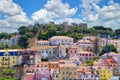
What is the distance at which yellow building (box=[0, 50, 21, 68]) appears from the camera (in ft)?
138

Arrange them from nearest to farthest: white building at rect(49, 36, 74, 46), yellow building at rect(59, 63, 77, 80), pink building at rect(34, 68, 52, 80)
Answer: pink building at rect(34, 68, 52, 80), yellow building at rect(59, 63, 77, 80), white building at rect(49, 36, 74, 46)

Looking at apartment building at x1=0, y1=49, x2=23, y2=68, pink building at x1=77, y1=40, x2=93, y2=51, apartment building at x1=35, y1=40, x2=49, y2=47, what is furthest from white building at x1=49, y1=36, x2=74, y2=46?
apartment building at x1=0, y1=49, x2=23, y2=68

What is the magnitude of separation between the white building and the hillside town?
3.04 metres

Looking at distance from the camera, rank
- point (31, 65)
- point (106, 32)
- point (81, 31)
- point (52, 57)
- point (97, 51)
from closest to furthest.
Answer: point (31, 65)
point (52, 57)
point (97, 51)
point (81, 31)
point (106, 32)

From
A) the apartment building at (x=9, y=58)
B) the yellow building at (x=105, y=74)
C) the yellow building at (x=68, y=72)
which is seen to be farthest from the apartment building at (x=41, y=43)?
the yellow building at (x=105, y=74)

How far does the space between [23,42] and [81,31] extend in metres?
11.8

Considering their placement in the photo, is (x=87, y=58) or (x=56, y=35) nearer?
(x=87, y=58)

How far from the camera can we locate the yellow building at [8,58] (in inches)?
1652

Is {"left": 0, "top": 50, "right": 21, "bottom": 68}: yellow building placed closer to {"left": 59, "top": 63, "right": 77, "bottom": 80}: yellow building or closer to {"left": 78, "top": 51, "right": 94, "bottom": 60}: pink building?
{"left": 59, "top": 63, "right": 77, "bottom": 80}: yellow building

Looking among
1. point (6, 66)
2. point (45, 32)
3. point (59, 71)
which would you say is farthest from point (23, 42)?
point (59, 71)

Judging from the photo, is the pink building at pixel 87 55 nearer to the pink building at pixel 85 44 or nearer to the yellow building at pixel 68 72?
the pink building at pixel 85 44

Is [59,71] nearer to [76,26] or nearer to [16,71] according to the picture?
[16,71]

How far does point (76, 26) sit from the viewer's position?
65.1 metres

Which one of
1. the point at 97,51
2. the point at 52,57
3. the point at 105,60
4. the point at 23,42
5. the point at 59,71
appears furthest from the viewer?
the point at 23,42
